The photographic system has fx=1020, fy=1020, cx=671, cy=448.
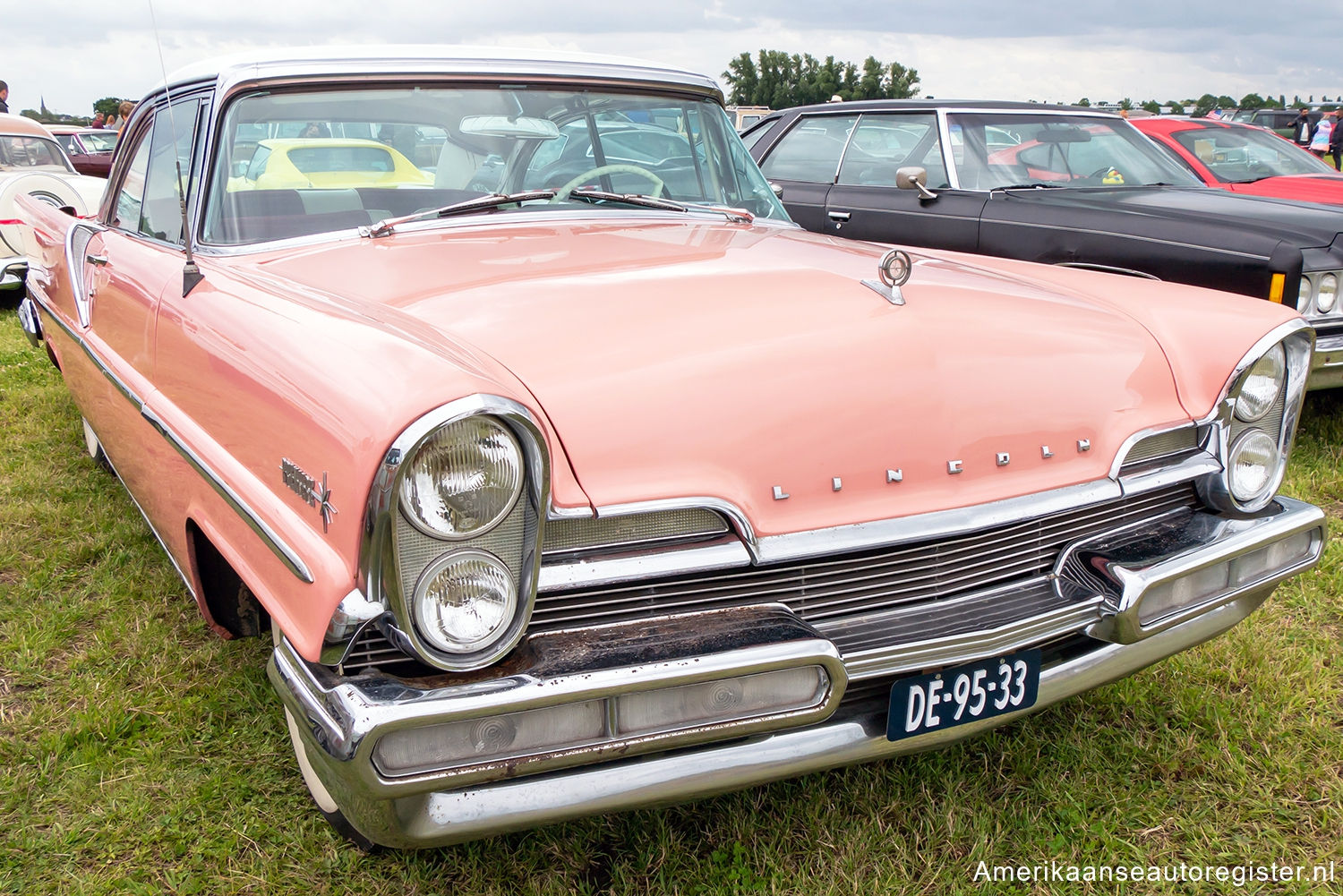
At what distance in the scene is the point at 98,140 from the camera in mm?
10406

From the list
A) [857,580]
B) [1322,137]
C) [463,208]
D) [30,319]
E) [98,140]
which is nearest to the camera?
[857,580]

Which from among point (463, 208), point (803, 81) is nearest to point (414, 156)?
point (463, 208)

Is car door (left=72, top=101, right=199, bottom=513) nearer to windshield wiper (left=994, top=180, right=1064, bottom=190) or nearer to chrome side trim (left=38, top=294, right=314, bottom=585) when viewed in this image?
chrome side trim (left=38, top=294, right=314, bottom=585)

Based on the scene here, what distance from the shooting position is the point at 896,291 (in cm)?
196

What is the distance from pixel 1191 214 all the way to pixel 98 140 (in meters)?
10.4

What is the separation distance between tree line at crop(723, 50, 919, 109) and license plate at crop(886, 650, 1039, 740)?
62238 mm

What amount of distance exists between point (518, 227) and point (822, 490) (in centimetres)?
122

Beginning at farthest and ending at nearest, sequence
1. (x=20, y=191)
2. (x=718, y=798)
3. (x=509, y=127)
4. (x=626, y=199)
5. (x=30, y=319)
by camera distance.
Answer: (x=20, y=191) → (x=30, y=319) → (x=626, y=199) → (x=509, y=127) → (x=718, y=798)

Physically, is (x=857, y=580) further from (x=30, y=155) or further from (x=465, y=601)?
(x=30, y=155)

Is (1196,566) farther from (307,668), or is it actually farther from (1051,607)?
(307,668)

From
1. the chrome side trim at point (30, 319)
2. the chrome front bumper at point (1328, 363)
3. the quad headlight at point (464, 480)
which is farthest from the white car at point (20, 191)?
the chrome front bumper at point (1328, 363)

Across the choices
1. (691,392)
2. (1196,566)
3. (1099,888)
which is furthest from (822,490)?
(1099,888)

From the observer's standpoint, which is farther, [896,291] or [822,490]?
[896,291]

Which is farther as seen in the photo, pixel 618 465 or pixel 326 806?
pixel 326 806
